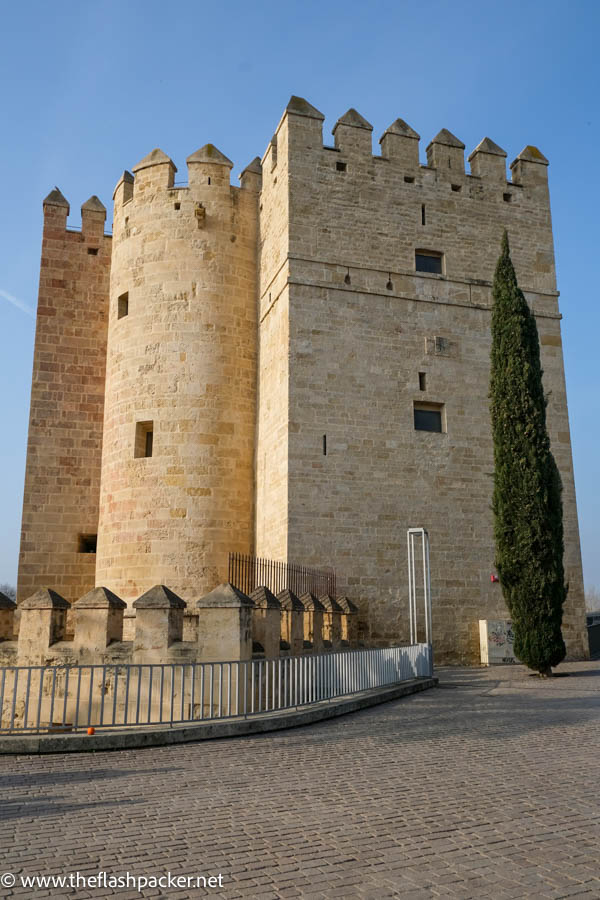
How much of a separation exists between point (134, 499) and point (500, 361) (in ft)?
27.4

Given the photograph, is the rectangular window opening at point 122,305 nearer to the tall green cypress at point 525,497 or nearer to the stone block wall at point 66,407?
the stone block wall at point 66,407

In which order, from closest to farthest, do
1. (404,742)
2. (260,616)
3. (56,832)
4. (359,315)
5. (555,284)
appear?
(56,832) → (404,742) → (260,616) → (359,315) → (555,284)

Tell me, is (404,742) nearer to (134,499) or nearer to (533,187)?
(134,499)

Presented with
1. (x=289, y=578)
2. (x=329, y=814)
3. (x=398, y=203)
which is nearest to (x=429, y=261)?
(x=398, y=203)

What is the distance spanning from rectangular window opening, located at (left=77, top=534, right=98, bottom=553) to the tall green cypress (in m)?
9.87

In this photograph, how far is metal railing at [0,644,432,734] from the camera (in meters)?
7.42

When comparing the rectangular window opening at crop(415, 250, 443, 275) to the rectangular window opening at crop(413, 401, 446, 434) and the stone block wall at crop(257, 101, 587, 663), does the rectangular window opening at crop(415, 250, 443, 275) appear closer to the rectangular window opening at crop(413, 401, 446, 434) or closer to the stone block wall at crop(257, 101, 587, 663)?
the stone block wall at crop(257, 101, 587, 663)

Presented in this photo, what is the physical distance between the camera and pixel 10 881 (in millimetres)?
3469

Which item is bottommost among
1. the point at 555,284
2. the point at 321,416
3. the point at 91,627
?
A: the point at 91,627

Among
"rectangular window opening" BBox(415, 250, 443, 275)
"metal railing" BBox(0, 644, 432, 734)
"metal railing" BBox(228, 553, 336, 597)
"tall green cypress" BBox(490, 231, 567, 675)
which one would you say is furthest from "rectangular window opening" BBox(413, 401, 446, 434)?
"metal railing" BBox(0, 644, 432, 734)

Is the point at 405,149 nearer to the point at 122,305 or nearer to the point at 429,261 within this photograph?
the point at 429,261

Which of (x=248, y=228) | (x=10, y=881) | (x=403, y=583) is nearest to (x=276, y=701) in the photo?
(x=10, y=881)

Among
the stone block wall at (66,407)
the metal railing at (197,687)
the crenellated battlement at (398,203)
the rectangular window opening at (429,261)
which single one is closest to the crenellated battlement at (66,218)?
the stone block wall at (66,407)

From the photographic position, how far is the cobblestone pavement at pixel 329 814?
356cm
